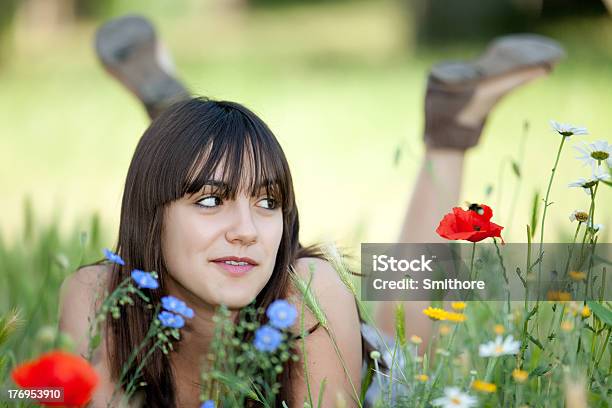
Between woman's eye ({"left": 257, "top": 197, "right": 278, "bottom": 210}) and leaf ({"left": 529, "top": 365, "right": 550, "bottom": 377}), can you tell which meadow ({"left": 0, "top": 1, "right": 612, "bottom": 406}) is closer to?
woman's eye ({"left": 257, "top": 197, "right": 278, "bottom": 210})

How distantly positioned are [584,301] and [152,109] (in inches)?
54.5

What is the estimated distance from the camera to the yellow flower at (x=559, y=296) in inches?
50.3

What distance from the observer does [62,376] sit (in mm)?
915

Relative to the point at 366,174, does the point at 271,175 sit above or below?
above

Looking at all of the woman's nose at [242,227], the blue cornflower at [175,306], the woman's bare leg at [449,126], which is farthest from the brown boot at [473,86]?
the blue cornflower at [175,306]

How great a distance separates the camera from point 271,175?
4.95 ft

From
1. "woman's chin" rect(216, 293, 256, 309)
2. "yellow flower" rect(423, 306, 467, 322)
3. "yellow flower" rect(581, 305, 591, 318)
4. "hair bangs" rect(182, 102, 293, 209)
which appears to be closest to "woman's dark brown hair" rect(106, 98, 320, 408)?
"hair bangs" rect(182, 102, 293, 209)

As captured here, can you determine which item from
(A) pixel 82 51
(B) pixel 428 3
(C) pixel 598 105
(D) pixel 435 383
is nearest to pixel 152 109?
(D) pixel 435 383

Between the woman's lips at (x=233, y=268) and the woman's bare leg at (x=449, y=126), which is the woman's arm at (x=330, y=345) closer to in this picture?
the woman's lips at (x=233, y=268)

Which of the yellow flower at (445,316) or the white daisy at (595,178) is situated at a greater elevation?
the white daisy at (595,178)

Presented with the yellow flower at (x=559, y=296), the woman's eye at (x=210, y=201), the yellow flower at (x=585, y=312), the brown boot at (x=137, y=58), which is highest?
the brown boot at (x=137, y=58)

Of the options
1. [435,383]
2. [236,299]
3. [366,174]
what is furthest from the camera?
[366,174]

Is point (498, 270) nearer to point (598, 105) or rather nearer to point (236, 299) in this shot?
point (236, 299)

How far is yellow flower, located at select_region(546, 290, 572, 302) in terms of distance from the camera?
4.19 ft
